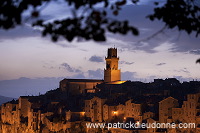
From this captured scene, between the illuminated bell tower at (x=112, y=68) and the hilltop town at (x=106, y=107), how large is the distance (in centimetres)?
16

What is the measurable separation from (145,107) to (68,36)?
35.3 m

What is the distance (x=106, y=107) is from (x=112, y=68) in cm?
2085

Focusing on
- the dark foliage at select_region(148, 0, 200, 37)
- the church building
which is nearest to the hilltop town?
the church building

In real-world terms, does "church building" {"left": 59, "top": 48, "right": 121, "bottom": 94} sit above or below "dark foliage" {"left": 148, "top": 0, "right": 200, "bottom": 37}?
above

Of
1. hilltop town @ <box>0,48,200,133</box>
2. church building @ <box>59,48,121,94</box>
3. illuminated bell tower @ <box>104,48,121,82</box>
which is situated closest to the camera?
hilltop town @ <box>0,48,200,133</box>

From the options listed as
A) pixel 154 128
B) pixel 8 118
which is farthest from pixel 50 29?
pixel 8 118

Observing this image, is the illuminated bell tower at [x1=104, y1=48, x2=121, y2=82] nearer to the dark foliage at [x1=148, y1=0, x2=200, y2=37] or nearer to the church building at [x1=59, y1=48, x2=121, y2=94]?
the church building at [x1=59, y1=48, x2=121, y2=94]

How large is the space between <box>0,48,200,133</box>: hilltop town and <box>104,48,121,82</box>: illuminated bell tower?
165mm

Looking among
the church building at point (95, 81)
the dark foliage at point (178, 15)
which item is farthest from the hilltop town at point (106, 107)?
the dark foliage at point (178, 15)

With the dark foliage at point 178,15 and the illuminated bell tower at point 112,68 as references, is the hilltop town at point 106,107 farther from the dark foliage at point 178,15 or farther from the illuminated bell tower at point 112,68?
the dark foliage at point 178,15

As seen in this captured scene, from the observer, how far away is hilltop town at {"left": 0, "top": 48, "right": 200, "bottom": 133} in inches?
1428

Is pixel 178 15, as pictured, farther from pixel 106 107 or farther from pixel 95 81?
pixel 95 81

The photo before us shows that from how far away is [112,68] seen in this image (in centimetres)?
6369

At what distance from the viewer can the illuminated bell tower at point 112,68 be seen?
6269cm
